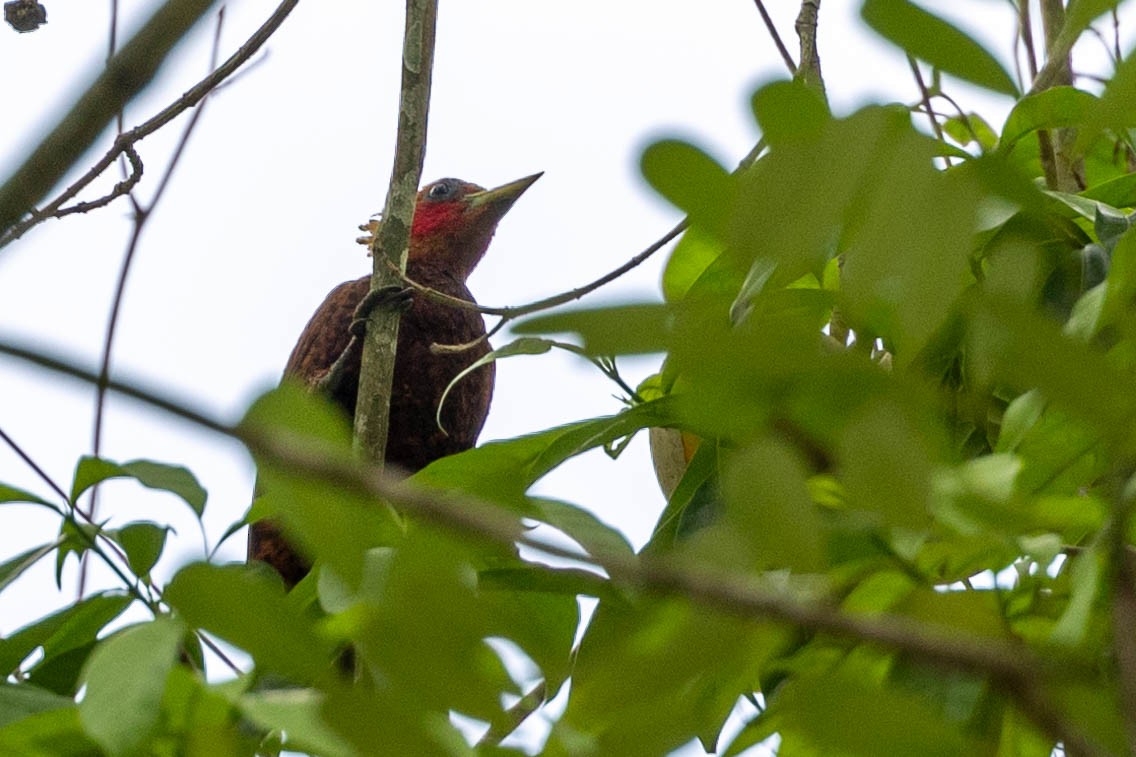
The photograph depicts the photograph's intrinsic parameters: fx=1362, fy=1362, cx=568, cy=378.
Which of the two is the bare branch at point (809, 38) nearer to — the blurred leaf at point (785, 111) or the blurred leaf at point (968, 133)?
the blurred leaf at point (968, 133)

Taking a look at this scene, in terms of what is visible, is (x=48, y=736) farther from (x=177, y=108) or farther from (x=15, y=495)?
(x=177, y=108)

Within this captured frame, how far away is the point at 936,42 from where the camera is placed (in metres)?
0.46

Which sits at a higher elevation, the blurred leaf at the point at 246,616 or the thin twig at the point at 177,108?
the thin twig at the point at 177,108

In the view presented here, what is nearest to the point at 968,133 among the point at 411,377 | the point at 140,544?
the point at 411,377

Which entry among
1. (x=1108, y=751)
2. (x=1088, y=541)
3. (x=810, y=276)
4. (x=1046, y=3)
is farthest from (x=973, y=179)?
(x=1046, y=3)

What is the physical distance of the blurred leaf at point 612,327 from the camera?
1.37 ft

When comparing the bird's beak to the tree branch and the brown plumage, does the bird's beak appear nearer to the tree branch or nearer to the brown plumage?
the brown plumage

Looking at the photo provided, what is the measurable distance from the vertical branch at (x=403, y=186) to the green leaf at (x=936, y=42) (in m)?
1.49

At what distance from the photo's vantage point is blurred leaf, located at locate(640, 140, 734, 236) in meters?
0.46

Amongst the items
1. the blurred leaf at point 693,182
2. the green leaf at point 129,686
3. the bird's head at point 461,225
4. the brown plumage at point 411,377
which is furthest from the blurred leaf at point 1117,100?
the bird's head at point 461,225

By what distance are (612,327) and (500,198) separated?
3358 mm

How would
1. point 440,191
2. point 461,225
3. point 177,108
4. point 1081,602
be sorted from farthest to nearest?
point 440,191
point 461,225
point 177,108
point 1081,602

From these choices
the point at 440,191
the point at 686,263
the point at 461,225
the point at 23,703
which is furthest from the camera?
the point at 440,191

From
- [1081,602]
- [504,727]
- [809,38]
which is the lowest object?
[1081,602]
